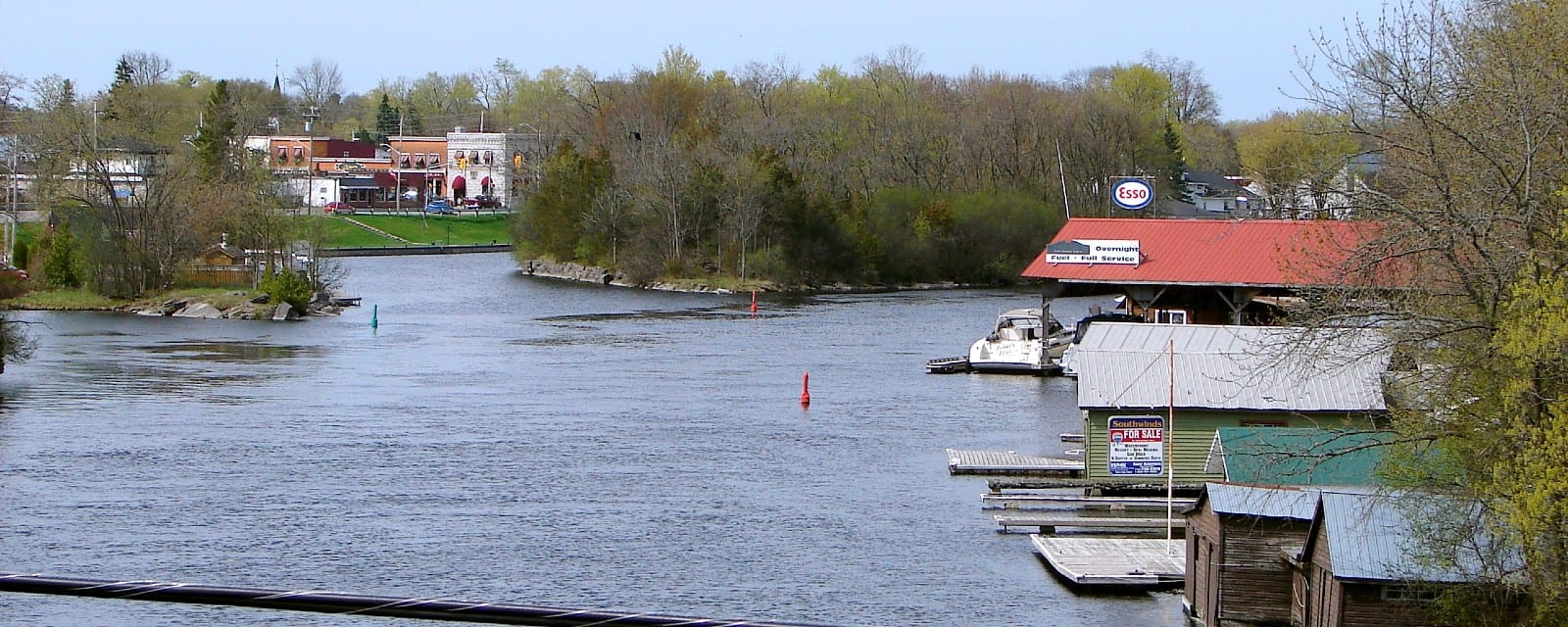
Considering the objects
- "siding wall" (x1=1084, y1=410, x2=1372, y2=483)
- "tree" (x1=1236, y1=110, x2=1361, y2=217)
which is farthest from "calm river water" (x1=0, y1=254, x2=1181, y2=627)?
Result: "tree" (x1=1236, y1=110, x2=1361, y2=217)

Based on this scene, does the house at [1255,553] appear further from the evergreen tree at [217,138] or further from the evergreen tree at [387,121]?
the evergreen tree at [387,121]

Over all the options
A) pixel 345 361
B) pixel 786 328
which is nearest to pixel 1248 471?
pixel 345 361

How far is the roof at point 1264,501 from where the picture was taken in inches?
752

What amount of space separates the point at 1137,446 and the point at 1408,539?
10.7 metres

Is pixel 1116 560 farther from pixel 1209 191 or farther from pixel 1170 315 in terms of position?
pixel 1209 191

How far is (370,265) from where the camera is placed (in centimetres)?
9575

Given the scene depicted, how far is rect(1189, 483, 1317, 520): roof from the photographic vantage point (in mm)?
19109

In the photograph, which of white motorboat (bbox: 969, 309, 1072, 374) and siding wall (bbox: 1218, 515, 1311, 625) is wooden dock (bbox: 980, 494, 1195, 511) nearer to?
siding wall (bbox: 1218, 515, 1311, 625)

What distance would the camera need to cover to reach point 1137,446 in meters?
27.8

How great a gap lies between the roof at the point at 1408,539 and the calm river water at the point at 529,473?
3.42 meters

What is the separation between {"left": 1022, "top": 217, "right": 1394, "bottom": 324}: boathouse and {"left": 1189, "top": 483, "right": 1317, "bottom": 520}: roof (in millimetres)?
21115

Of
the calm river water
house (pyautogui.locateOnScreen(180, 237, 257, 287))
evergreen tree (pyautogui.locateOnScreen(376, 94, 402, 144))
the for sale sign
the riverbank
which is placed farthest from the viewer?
evergreen tree (pyautogui.locateOnScreen(376, 94, 402, 144))

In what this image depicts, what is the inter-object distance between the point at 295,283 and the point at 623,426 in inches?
1282

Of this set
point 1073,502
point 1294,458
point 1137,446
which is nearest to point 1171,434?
point 1137,446
